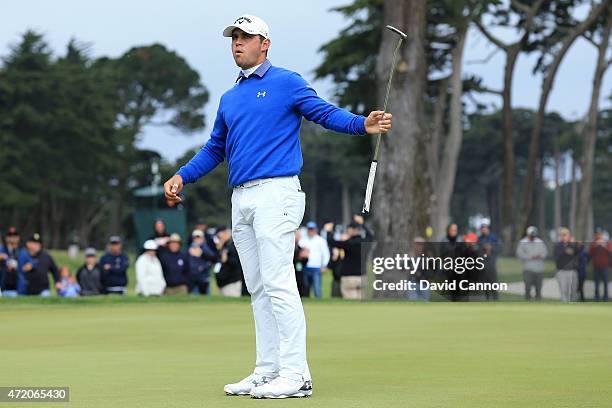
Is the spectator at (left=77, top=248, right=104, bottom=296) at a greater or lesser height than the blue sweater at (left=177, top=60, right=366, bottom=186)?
lesser

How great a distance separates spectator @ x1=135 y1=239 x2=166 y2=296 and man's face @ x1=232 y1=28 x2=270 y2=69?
16.9 meters

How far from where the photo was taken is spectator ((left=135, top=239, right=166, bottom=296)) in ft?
82.7

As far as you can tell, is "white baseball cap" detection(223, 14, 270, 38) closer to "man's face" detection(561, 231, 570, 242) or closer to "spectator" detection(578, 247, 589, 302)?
"spectator" detection(578, 247, 589, 302)

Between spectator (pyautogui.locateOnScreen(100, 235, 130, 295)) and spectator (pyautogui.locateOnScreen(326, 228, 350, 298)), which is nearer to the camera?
spectator (pyautogui.locateOnScreen(100, 235, 130, 295))

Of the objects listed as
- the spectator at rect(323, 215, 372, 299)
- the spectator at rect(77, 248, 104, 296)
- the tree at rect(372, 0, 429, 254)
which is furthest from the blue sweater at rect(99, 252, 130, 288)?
the tree at rect(372, 0, 429, 254)

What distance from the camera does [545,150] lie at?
442ft

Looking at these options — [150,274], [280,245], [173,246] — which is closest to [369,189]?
[280,245]

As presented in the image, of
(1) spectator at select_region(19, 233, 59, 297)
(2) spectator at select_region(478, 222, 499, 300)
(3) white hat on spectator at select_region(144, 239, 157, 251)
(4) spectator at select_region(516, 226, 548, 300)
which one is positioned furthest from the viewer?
(1) spectator at select_region(19, 233, 59, 297)

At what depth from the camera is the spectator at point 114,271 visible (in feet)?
86.0

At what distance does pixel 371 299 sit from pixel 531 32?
35551 millimetres

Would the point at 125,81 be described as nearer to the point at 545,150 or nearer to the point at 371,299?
the point at 545,150

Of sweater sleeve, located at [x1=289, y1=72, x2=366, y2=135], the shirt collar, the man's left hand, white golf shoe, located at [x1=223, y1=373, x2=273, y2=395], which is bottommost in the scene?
white golf shoe, located at [x1=223, y1=373, x2=273, y2=395]

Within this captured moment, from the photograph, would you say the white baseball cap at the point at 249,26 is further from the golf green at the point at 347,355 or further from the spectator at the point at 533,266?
the spectator at the point at 533,266

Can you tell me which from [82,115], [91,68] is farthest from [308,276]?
[91,68]
